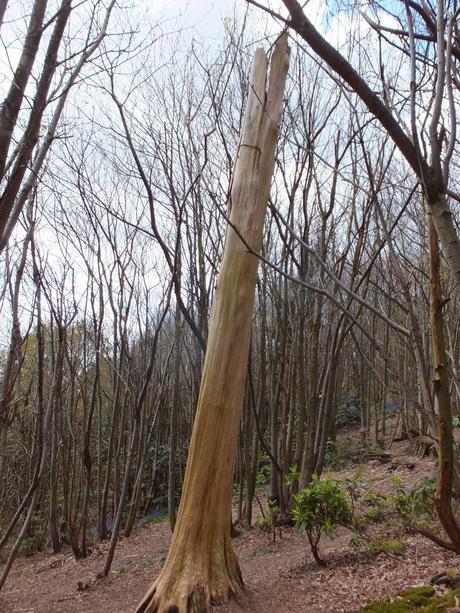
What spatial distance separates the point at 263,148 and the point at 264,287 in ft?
9.70

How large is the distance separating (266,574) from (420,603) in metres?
2.21

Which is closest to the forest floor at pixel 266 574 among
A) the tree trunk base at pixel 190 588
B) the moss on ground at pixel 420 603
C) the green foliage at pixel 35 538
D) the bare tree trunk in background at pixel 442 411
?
the tree trunk base at pixel 190 588

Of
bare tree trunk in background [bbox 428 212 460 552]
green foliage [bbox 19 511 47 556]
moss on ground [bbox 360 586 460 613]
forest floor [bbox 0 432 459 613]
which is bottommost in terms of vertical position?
green foliage [bbox 19 511 47 556]

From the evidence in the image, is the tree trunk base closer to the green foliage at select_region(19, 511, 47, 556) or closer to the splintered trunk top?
the splintered trunk top

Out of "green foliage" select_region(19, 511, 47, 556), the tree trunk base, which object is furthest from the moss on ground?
"green foliage" select_region(19, 511, 47, 556)

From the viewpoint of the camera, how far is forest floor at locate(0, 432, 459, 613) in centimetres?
313

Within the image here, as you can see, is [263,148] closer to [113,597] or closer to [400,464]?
[113,597]

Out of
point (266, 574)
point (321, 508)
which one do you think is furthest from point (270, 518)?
point (321, 508)

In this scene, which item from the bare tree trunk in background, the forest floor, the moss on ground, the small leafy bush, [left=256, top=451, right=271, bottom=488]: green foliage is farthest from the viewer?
[left=256, top=451, right=271, bottom=488]: green foliage

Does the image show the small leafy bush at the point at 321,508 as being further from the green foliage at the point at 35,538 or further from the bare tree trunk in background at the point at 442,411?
the green foliage at the point at 35,538

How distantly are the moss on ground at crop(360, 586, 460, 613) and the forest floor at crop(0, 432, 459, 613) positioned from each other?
20.5 inches

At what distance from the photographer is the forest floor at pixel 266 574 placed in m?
3.13

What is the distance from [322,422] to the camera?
18.5 ft

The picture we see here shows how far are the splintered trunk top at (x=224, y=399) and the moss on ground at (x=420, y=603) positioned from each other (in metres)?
0.96
